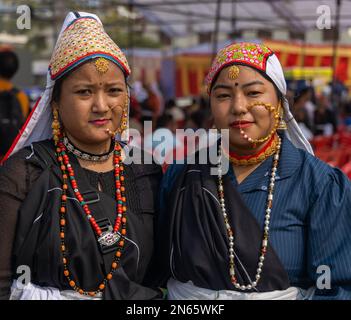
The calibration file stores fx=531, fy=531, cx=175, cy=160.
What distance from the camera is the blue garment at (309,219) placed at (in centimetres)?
191

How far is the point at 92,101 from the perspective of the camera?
6.55 feet

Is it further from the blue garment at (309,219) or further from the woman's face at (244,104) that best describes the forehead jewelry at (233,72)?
the blue garment at (309,219)

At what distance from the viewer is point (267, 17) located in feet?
38.7

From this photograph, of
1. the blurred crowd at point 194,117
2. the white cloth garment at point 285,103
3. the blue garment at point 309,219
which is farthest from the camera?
the blurred crowd at point 194,117

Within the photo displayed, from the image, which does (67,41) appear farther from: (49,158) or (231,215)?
(231,215)

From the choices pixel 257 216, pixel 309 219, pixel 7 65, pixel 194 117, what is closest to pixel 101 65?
pixel 257 216

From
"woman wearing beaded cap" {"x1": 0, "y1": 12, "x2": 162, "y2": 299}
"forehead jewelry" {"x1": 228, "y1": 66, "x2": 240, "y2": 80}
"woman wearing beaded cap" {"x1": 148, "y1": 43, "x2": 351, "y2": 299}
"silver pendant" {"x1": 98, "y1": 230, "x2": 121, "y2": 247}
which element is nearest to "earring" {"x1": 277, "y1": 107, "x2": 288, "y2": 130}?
"woman wearing beaded cap" {"x1": 148, "y1": 43, "x2": 351, "y2": 299}

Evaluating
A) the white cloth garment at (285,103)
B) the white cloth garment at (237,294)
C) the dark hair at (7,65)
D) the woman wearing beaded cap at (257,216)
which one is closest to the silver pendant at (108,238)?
the woman wearing beaded cap at (257,216)

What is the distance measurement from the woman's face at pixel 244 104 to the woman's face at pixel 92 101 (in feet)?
1.30

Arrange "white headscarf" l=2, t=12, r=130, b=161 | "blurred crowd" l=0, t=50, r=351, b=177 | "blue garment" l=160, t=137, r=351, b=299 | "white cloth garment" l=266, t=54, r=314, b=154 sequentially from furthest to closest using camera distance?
"blurred crowd" l=0, t=50, r=351, b=177 → "white headscarf" l=2, t=12, r=130, b=161 → "white cloth garment" l=266, t=54, r=314, b=154 → "blue garment" l=160, t=137, r=351, b=299

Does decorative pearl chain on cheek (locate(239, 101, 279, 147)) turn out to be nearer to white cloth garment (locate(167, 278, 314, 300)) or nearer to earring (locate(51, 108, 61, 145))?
white cloth garment (locate(167, 278, 314, 300))

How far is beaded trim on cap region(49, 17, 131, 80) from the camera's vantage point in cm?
200

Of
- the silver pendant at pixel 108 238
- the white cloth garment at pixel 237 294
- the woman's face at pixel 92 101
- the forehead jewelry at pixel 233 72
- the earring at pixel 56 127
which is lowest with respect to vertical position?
the white cloth garment at pixel 237 294
